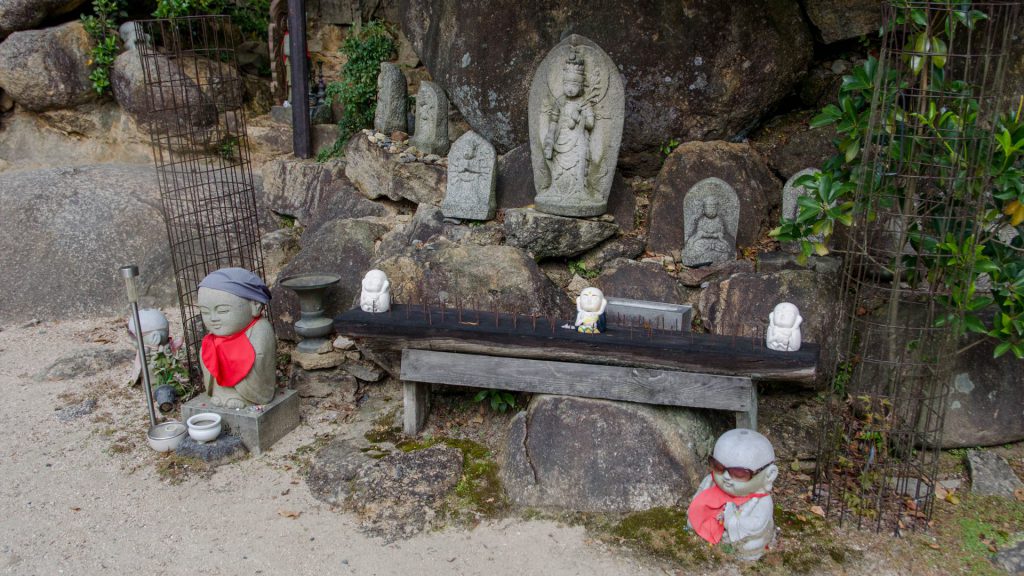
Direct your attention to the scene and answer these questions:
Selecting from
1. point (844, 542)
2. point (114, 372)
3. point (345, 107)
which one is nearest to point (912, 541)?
point (844, 542)

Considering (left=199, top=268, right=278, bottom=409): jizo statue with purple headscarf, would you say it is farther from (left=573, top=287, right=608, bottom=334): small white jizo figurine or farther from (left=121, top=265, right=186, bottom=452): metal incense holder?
(left=573, top=287, right=608, bottom=334): small white jizo figurine

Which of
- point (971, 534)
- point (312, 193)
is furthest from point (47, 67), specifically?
point (971, 534)

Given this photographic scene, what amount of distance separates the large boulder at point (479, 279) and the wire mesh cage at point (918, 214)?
2.46 m

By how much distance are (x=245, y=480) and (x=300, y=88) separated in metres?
5.78

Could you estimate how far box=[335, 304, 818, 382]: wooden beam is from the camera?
485cm

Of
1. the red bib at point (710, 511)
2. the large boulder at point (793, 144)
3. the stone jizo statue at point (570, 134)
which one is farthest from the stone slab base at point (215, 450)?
the large boulder at point (793, 144)

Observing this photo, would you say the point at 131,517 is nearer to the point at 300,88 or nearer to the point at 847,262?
the point at 847,262

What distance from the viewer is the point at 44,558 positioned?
15.3ft

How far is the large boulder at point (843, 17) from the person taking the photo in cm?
764

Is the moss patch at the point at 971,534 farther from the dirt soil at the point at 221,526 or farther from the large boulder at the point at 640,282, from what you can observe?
the large boulder at the point at 640,282

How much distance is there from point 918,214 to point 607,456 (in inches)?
95.5

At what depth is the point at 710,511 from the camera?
467 cm

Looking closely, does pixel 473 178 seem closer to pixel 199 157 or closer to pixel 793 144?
pixel 793 144

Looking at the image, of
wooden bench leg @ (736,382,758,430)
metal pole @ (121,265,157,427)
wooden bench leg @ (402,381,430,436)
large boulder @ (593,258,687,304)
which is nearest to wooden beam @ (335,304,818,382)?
wooden bench leg @ (736,382,758,430)
